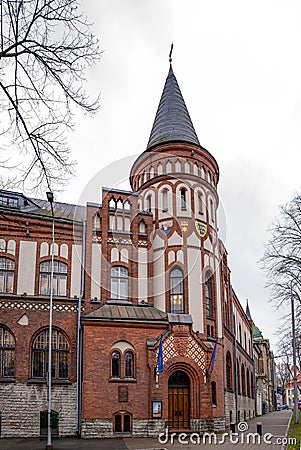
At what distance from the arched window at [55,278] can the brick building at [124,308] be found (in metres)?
0.07

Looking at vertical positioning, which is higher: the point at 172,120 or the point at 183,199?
the point at 172,120

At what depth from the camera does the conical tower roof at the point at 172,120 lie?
121ft

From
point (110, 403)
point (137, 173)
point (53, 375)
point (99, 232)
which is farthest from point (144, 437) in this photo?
point (137, 173)

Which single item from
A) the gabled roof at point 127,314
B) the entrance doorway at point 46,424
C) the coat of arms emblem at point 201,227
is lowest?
the entrance doorway at point 46,424

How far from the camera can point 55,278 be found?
3147 centimetres

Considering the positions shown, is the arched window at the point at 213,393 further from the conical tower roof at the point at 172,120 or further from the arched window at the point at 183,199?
the conical tower roof at the point at 172,120

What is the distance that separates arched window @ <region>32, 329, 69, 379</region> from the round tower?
6.16m

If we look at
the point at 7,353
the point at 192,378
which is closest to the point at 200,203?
the point at 192,378

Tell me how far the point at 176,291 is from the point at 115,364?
6032mm

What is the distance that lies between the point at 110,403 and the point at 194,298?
811cm

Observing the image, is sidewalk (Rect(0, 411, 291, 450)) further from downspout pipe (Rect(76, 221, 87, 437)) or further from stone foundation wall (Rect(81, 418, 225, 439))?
downspout pipe (Rect(76, 221, 87, 437))

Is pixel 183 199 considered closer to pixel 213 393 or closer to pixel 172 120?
pixel 172 120

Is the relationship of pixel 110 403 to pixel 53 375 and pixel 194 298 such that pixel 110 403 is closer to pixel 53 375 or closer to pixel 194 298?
pixel 53 375

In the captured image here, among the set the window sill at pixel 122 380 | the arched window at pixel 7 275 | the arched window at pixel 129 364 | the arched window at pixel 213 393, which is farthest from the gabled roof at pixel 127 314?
the arched window at pixel 213 393
